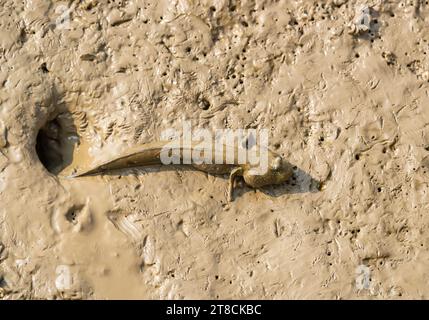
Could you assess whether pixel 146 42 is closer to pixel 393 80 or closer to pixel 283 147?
pixel 283 147

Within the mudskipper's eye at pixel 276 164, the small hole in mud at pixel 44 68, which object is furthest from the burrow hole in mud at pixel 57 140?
the mudskipper's eye at pixel 276 164

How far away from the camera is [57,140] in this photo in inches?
248

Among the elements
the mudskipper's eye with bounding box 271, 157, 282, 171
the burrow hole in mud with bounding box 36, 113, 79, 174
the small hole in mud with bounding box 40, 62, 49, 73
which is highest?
the small hole in mud with bounding box 40, 62, 49, 73

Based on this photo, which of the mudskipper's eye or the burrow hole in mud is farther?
the burrow hole in mud

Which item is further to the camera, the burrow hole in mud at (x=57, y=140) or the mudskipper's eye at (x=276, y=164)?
the burrow hole in mud at (x=57, y=140)

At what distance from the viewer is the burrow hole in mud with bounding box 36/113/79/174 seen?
20.5 feet

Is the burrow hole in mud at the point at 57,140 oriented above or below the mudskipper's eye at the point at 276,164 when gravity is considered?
above

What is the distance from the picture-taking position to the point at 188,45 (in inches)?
254

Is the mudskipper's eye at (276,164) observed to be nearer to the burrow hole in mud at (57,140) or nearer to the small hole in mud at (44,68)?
the burrow hole in mud at (57,140)

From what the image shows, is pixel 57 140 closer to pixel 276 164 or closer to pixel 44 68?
pixel 44 68

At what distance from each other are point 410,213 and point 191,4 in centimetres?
273

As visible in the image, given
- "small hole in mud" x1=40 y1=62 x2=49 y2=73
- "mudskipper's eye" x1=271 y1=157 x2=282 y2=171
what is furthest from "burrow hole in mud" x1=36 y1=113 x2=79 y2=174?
"mudskipper's eye" x1=271 y1=157 x2=282 y2=171

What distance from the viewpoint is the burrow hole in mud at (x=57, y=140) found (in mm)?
6258

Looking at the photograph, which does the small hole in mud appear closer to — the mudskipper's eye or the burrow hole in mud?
the burrow hole in mud
